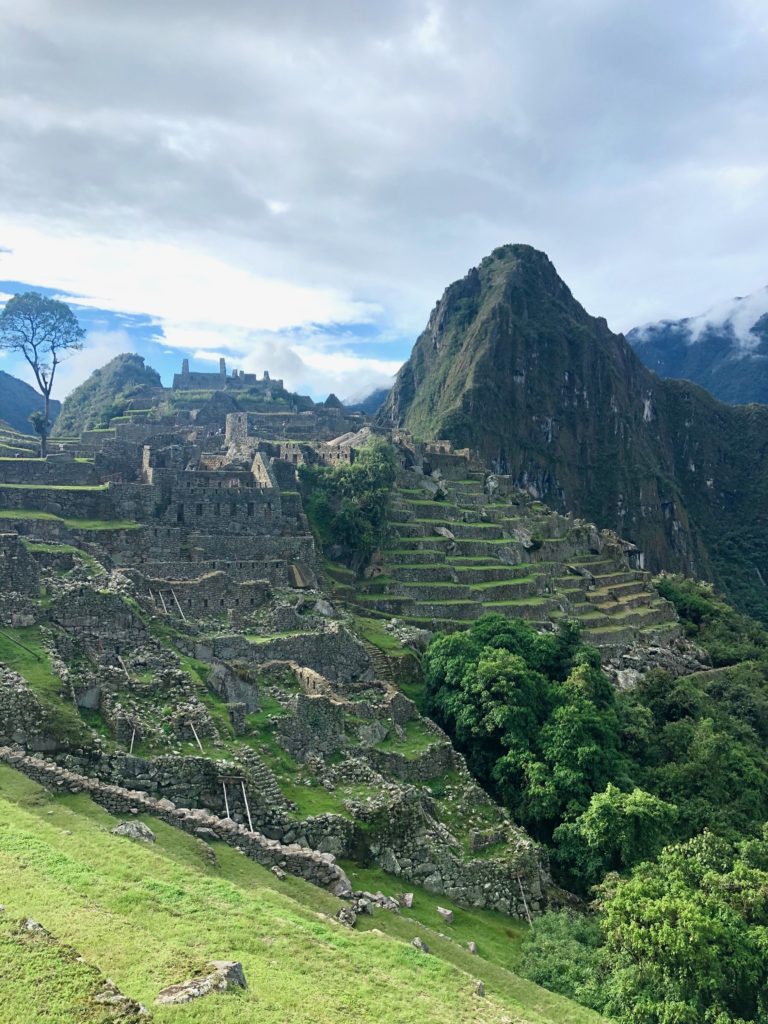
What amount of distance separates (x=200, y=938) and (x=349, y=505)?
104 ft

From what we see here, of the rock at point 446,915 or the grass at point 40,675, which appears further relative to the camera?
the rock at point 446,915

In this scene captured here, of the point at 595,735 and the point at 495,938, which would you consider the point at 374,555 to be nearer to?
the point at 595,735

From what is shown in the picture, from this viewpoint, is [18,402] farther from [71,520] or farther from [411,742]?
[411,742]

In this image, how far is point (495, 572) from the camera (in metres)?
47.2

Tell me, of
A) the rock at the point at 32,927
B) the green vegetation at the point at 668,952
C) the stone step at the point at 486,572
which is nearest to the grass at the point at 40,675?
the rock at the point at 32,927

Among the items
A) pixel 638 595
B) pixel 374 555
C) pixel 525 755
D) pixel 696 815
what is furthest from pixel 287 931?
pixel 638 595

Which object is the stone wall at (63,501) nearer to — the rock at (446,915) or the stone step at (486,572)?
the stone step at (486,572)

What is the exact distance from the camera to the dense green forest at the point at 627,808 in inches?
607

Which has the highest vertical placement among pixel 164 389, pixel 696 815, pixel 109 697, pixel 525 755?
pixel 164 389

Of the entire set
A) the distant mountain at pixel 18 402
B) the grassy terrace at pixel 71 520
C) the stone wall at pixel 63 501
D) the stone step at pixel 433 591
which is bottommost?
the stone step at pixel 433 591

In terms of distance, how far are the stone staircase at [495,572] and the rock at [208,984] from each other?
28081mm

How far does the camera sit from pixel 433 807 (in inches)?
839

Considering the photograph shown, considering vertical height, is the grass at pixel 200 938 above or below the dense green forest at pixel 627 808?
above

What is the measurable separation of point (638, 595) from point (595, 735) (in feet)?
113
